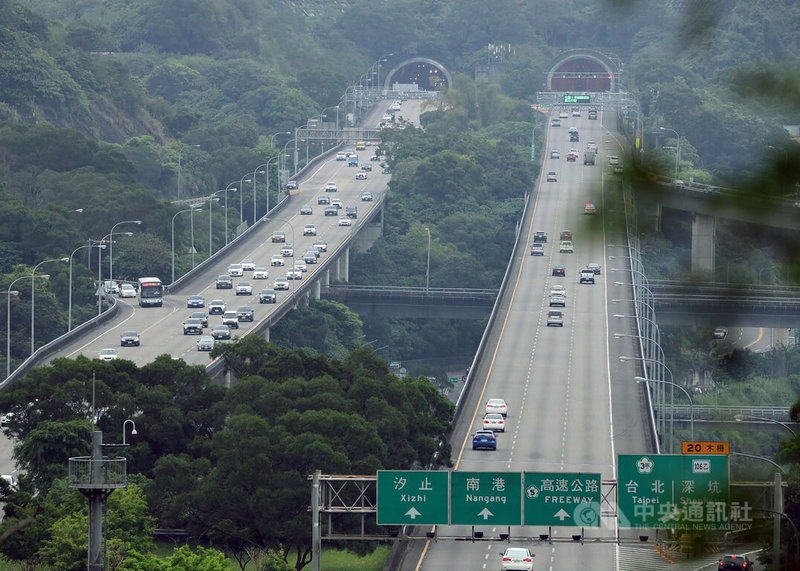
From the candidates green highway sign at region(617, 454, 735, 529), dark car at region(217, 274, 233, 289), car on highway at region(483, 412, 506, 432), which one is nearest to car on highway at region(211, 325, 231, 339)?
dark car at region(217, 274, 233, 289)

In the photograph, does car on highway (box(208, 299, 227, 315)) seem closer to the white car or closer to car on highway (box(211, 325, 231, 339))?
car on highway (box(211, 325, 231, 339))

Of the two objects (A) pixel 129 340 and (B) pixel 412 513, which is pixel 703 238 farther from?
(B) pixel 412 513

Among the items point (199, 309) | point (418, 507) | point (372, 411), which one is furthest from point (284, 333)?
point (418, 507)

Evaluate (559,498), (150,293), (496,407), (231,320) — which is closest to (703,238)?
(496,407)

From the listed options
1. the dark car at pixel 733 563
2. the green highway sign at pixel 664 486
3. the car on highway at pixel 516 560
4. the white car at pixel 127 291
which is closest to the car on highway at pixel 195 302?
the white car at pixel 127 291

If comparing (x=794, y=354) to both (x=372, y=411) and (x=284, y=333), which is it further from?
(x=372, y=411)
